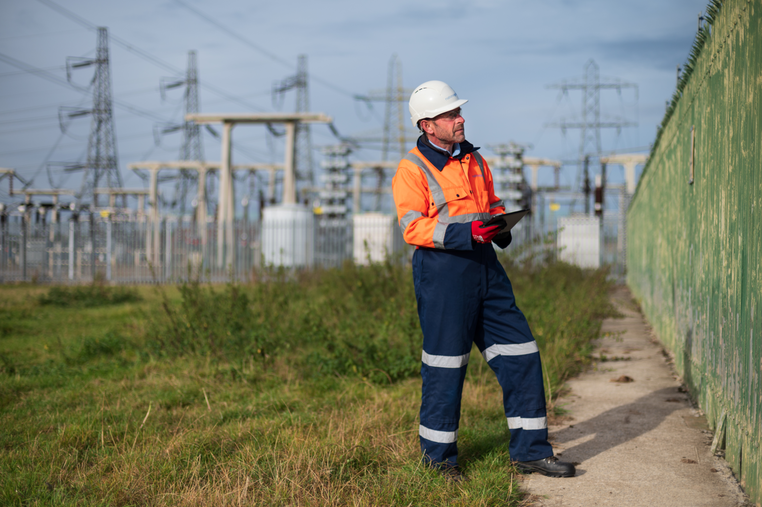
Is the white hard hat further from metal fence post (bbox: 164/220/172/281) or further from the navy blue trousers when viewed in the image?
metal fence post (bbox: 164/220/172/281)

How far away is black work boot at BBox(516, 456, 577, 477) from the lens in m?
3.12

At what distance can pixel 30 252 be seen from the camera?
2112 cm

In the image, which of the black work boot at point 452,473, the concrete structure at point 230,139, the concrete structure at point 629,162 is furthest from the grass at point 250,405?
the concrete structure at point 629,162

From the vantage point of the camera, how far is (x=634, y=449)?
3.55 metres

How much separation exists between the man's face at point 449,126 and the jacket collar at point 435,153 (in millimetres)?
70

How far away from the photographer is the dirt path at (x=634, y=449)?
2867 mm

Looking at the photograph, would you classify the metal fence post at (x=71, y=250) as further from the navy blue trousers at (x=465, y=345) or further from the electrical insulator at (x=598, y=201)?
the navy blue trousers at (x=465, y=345)

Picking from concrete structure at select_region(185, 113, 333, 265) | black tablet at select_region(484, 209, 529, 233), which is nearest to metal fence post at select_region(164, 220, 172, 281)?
concrete structure at select_region(185, 113, 333, 265)

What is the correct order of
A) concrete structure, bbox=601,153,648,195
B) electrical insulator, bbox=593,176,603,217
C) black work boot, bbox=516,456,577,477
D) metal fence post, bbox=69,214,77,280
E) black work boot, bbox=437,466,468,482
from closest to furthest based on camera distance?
black work boot, bbox=437,466,468,482
black work boot, bbox=516,456,577,477
metal fence post, bbox=69,214,77,280
electrical insulator, bbox=593,176,603,217
concrete structure, bbox=601,153,648,195

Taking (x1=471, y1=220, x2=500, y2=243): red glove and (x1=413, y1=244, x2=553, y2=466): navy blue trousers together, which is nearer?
(x1=471, y1=220, x2=500, y2=243): red glove

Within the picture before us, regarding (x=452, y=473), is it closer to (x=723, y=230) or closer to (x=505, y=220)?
(x=505, y=220)

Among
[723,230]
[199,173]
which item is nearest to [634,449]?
[723,230]

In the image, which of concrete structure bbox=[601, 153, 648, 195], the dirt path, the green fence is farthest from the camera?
concrete structure bbox=[601, 153, 648, 195]

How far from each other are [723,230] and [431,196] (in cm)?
166
